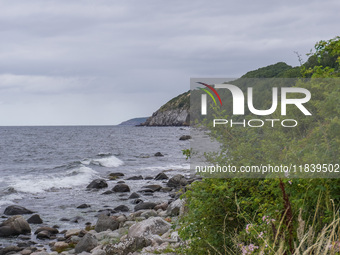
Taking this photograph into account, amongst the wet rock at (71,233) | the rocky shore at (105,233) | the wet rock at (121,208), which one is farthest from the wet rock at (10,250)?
the wet rock at (121,208)

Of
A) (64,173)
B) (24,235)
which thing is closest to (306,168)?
(24,235)

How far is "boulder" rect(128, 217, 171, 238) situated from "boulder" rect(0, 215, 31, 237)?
212 inches

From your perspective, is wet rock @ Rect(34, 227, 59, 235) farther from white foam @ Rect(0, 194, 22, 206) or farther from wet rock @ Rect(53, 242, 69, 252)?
white foam @ Rect(0, 194, 22, 206)

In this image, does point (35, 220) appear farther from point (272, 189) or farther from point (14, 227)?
point (272, 189)

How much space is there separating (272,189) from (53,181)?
79.1 ft

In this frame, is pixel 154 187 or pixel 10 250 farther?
pixel 154 187

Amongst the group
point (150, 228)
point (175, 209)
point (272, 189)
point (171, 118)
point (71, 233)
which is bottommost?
point (71, 233)

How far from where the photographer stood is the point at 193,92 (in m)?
6.61

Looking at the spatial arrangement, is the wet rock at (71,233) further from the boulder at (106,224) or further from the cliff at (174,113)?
the cliff at (174,113)

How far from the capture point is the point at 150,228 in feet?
37.0

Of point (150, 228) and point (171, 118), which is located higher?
point (171, 118)

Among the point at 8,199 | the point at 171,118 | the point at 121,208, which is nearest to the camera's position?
the point at 121,208

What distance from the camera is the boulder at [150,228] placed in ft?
36.6

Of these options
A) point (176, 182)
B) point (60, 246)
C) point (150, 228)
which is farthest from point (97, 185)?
point (150, 228)
